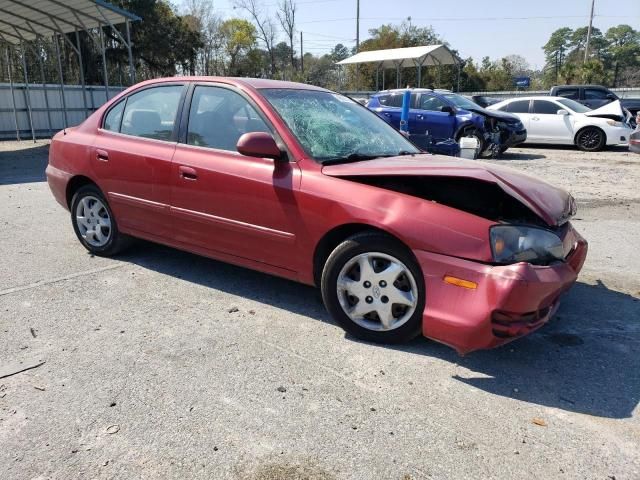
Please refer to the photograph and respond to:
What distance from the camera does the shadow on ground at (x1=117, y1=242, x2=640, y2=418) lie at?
285cm

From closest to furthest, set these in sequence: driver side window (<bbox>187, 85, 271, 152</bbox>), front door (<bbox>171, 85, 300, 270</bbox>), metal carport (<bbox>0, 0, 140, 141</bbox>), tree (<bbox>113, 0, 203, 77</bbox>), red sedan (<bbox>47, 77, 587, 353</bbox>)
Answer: red sedan (<bbox>47, 77, 587, 353</bbox>) < front door (<bbox>171, 85, 300, 270</bbox>) < driver side window (<bbox>187, 85, 271, 152</bbox>) < metal carport (<bbox>0, 0, 140, 141</bbox>) < tree (<bbox>113, 0, 203, 77</bbox>)

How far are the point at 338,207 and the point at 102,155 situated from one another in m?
2.48

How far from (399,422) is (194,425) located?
0.99m

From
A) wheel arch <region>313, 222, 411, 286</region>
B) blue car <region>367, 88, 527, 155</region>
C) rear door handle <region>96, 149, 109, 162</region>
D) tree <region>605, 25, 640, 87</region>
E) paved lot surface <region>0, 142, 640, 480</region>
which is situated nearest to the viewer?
paved lot surface <region>0, 142, 640, 480</region>

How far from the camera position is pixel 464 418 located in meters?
2.63

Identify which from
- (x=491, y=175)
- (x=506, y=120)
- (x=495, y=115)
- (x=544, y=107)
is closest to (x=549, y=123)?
(x=544, y=107)

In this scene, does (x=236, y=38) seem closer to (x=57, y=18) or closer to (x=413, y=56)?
(x=413, y=56)

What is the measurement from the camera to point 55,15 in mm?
14711

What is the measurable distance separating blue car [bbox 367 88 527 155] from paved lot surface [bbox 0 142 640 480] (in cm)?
911

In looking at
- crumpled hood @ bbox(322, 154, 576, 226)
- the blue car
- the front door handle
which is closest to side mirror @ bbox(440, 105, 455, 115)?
the blue car

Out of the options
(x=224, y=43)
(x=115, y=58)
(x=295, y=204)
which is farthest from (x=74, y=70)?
(x=295, y=204)

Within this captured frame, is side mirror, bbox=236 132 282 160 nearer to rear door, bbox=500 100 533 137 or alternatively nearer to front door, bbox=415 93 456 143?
front door, bbox=415 93 456 143

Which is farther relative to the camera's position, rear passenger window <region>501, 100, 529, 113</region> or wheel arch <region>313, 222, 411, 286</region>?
rear passenger window <region>501, 100, 529, 113</region>

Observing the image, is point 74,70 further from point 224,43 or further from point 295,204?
point 295,204
